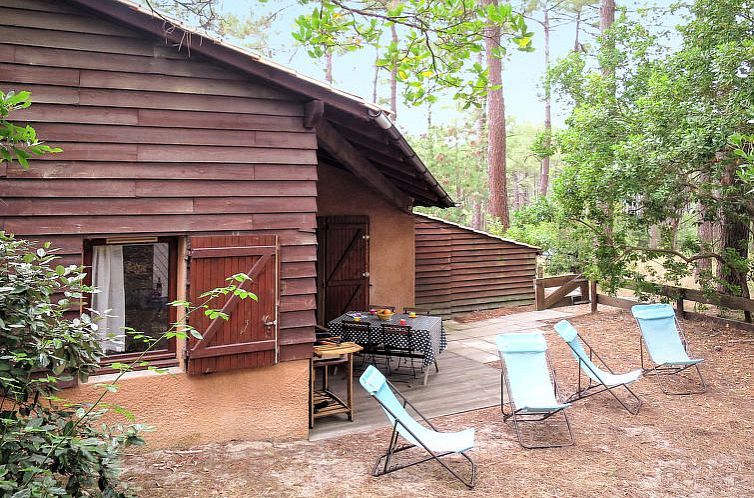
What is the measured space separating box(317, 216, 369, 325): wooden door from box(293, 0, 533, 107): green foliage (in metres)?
5.25

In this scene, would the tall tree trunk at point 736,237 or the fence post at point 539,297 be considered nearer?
the tall tree trunk at point 736,237

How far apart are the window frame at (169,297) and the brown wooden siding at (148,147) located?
A: 0.22 metres

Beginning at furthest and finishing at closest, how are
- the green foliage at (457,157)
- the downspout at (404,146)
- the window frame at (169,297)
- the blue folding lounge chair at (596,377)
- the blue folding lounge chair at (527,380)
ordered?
the green foliage at (457,157)
the blue folding lounge chair at (596,377)
the downspout at (404,146)
the blue folding lounge chair at (527,380)
the window frame at (169,297)

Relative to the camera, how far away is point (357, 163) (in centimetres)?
809

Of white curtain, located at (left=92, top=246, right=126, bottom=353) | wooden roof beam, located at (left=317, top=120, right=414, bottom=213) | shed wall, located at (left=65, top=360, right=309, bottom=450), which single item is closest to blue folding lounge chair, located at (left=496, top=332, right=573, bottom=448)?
shed wall, located at (left=65, top=360, right=309, bottom=450)

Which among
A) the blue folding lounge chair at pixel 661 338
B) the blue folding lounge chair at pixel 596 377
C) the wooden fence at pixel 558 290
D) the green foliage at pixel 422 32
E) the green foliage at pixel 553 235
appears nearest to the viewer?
the green foliage at pixel 422 32

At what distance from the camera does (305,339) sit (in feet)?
18.1

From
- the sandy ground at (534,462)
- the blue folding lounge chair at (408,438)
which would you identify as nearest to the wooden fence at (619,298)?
the sandy ground at (534,462)

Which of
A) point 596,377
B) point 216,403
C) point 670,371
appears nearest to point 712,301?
point 670,371

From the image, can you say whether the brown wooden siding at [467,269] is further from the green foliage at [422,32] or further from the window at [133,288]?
the green foliage at [422,32]

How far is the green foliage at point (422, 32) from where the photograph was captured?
144 inches

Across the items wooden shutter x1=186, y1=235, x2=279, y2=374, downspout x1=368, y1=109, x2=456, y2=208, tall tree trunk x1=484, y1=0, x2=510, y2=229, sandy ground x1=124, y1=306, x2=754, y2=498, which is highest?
tall tree trunk x1=484, y1=0, x2=510, y2=229

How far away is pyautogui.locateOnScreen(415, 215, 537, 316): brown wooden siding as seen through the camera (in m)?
11.6

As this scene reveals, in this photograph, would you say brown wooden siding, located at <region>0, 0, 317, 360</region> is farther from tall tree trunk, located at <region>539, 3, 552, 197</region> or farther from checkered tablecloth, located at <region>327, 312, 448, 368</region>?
tall tree trunk, located at <region>539, 3, 552, 197</region>
